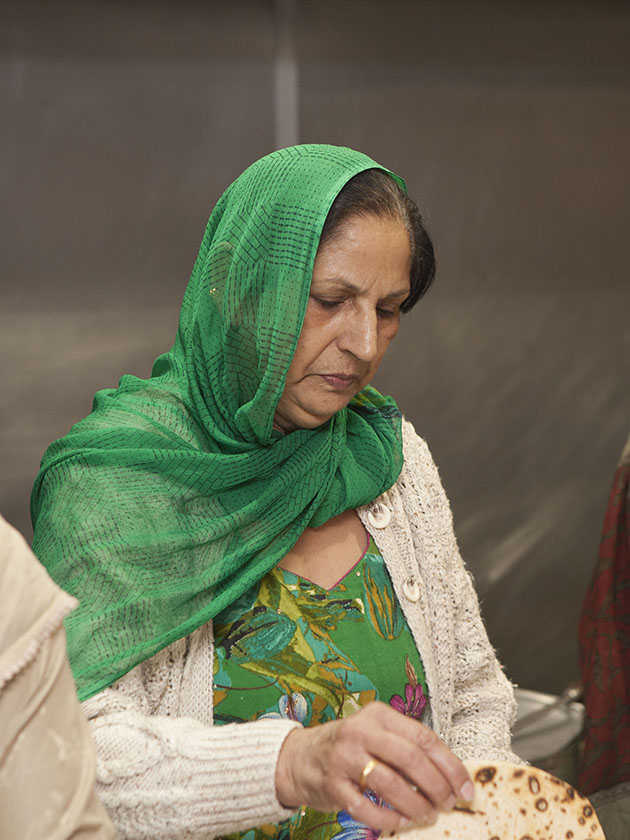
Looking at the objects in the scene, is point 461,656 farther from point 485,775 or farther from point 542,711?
point 542,711

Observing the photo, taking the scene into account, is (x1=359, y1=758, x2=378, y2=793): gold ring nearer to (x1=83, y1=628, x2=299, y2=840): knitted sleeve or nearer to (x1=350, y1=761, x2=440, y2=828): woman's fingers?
(x1=350, y1=761, x2=440, y2=828): woman's fingers

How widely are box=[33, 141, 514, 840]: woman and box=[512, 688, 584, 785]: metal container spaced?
1.05 metres

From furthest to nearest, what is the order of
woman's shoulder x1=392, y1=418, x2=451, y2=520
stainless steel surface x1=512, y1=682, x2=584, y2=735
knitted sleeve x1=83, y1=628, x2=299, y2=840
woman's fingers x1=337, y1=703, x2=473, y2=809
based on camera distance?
stainless steel surface x1=512, y1=682, x2=584, y2=735 → woman's shoulder x1=392, y1=418, x2=451, y2=520 → knitted sleeve x1=83, y1=628, x2=299, y2=840 → woman's fingers x1=337, y1=703, x2=473, y2=809

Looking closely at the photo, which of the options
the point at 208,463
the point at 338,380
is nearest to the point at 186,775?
the point at 208,463

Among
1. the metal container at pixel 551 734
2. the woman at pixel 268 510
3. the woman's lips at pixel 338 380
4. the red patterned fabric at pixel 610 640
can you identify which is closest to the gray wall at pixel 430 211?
the metal container at pixel 551 734

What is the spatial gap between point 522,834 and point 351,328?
70 centimetres

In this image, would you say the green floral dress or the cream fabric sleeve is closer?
the cream fabric sleeve

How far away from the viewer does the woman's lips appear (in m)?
1.48

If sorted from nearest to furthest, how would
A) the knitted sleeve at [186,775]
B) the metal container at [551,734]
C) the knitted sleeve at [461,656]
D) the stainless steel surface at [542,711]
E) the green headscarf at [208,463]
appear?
the knitted sleeve at [186,775] < the green headscarf at [208,463] < the knitted sleeve at [461,656] < the metal container at [551,734] < the stainless steel surface at [542,711]

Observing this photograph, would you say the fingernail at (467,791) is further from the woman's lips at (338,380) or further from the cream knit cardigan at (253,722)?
the woman's lips at (338,380)

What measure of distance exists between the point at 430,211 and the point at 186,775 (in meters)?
2.51

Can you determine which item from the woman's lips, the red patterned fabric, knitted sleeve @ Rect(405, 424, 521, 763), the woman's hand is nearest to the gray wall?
the red patterned fabric

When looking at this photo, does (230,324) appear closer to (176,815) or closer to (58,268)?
(176,815)

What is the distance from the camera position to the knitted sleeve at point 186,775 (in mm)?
1083
